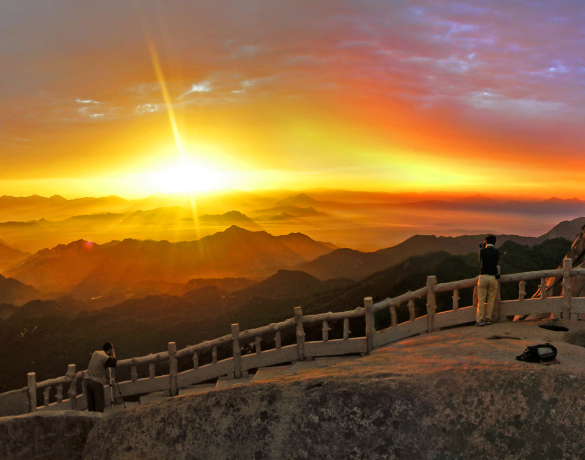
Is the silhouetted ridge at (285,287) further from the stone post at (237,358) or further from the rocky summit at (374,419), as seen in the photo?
the rocky summit at (374,419)

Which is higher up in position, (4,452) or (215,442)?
(215,442)

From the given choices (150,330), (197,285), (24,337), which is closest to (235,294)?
(197,285)

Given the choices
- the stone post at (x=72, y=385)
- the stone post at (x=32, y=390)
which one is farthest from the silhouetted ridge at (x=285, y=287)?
the stone post at (x=72, y=385)

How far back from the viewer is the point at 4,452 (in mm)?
6480

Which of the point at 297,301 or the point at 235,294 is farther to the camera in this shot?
the point at 235,294

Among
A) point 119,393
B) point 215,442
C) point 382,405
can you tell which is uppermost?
point 382,405

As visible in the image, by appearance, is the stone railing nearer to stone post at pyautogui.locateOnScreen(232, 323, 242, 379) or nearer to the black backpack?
stone post at pyautogui.locateOnScreen(232, 323, 242, 379)

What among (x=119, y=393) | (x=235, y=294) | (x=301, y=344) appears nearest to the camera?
(x=301, y=344)

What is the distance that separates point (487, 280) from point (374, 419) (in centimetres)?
814

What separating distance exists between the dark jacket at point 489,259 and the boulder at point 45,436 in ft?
32.5

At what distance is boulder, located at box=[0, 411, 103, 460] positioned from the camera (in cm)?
645

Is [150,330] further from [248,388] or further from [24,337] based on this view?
[248,388]

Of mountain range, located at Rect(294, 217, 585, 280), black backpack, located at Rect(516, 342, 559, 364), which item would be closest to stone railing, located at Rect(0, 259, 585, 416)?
black backpack, located at Rect(516, 342, 559, 364)

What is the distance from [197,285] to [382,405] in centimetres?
15176
